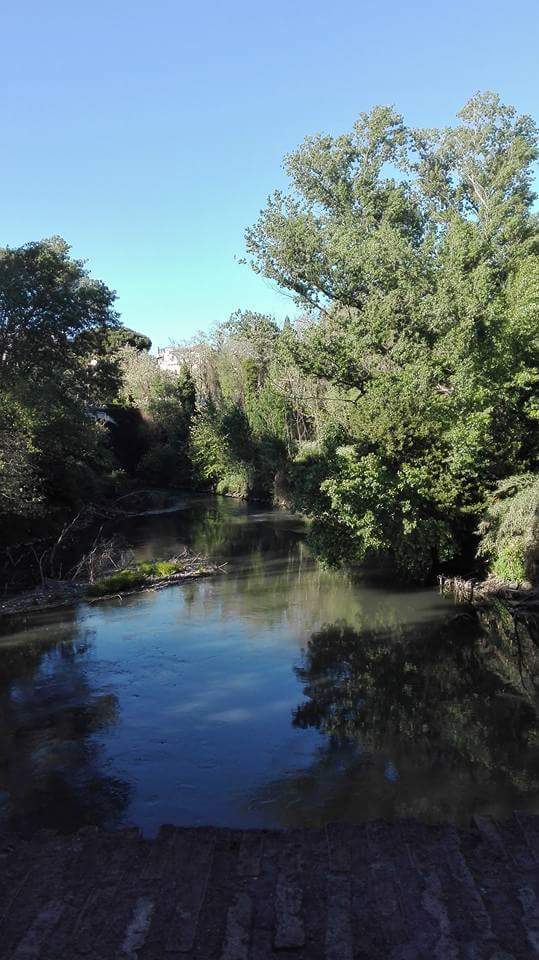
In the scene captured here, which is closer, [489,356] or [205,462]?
[489,356]

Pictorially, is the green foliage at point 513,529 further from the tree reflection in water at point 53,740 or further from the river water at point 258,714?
the tree reflection in water at point 53,740

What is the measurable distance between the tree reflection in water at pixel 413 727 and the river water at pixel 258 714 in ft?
0.12

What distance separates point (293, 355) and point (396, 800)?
16.3 meters

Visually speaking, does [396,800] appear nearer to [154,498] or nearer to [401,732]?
[401,732]

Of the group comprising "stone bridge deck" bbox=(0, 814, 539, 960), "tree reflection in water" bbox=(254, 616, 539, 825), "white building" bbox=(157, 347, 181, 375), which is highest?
"white building" bbox=(157, 347, 181, 375)

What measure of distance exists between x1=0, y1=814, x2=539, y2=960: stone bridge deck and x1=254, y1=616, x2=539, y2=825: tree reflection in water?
97.3 inches

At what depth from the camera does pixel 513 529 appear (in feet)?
58.7

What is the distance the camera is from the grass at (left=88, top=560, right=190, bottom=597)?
68.3 ft

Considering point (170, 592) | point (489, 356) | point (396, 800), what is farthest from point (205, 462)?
point (396, 800)

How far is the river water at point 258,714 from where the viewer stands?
9.21 m

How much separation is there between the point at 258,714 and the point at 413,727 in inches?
111

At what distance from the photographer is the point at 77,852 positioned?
6430 mm

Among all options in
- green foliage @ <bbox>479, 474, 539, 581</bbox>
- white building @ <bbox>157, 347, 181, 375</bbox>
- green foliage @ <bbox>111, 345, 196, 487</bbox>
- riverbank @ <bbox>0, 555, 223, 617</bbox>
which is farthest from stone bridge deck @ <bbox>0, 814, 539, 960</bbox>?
white building @ <bbox>157, 347, 181, 375</bbox>

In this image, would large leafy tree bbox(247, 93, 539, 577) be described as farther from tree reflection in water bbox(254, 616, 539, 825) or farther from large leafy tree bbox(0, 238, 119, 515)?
large leafy tree bbox(0, 238, 119, 515)
